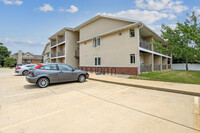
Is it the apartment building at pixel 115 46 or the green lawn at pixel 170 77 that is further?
the apartment building at pixel 115 46

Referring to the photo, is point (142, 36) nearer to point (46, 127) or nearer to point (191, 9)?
point (191, 9)

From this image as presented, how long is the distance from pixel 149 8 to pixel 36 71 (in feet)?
41.6

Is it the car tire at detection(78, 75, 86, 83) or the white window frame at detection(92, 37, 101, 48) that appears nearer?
the car tire at detection(78, 75, 86, 83)

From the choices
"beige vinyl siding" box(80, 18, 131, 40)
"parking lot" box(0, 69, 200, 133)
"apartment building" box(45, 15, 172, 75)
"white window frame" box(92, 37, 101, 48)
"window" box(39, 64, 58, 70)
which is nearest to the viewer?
"parking lot" box(0, 69, 200, 133)

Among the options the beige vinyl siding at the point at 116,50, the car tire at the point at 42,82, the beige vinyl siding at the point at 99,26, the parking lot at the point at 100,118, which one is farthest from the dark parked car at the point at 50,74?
the beige vinyl siding at the point at 99,26

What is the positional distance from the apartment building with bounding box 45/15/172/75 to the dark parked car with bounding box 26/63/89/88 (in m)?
5.90

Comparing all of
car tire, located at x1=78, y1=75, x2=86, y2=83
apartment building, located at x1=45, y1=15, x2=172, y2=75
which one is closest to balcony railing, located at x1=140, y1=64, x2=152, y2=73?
apartment building, located at x1=45, y1=15, x2=172, y2=75

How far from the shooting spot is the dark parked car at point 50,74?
589cm

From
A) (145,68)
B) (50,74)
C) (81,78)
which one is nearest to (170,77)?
(145,68)

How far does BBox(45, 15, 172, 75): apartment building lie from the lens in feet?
36.3

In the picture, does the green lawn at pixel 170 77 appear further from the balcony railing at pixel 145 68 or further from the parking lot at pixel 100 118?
the parking lot at pixel 100 118

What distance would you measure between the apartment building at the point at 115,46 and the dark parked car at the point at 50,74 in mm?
5896

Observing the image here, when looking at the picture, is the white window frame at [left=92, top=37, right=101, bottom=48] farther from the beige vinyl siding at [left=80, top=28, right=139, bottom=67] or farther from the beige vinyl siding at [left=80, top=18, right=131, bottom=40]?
the beige vinyl siding at [left=80, top=18, right=131, bottom=40]

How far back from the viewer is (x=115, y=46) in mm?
12641
